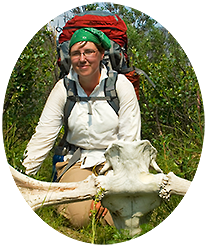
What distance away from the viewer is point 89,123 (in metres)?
3.27

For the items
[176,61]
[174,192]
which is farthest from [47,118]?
[176,61]

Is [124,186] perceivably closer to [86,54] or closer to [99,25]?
[86,54]

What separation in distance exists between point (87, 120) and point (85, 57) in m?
0.61

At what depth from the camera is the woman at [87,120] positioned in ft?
10.2

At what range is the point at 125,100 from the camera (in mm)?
3223

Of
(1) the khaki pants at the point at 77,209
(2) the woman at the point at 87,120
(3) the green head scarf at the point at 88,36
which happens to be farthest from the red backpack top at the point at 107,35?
(1) the khaki pants at the point at 77,209

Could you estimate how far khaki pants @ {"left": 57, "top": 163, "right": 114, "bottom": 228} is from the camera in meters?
3.05

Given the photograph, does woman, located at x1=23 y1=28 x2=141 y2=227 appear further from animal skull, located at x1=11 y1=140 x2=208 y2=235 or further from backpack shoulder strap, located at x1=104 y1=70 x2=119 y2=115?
animal skull, located at x1=11 y1=140 x2=208 y2=235

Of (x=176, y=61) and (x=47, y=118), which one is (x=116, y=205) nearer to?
(x=47, y=118)

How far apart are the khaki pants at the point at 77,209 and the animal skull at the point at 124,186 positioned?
520mm

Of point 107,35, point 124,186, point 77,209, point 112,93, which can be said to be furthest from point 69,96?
point 124,186

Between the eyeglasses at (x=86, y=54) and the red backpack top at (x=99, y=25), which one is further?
the red backpack top at (x=99, y=25)

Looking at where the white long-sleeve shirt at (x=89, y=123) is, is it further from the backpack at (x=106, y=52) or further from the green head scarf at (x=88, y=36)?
the green head scarf at (x=88, y=36)

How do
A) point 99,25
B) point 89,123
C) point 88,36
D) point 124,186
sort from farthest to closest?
point 99,25, point 89,123, point 88,36, point 124,186
